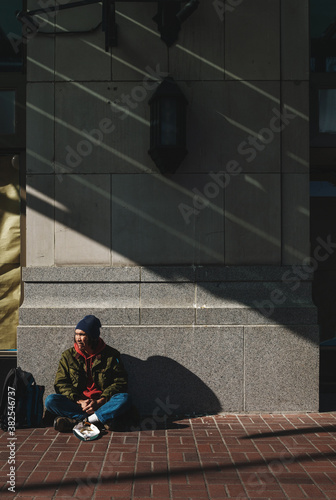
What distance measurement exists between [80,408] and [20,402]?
67 cm

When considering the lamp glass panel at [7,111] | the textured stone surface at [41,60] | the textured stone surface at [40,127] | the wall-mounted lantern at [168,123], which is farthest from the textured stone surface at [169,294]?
the textured stone surface at [41,60]

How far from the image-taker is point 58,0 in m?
6.32

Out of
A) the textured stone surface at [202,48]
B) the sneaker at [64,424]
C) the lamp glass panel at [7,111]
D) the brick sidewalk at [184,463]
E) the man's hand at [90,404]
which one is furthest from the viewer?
the lamp glass panel at [7,111]

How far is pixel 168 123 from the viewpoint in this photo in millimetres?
5922

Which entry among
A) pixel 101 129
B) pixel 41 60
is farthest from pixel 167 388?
pixel 41 60

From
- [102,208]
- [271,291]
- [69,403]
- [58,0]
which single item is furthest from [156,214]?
[58,0]

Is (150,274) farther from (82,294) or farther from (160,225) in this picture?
(82,294)

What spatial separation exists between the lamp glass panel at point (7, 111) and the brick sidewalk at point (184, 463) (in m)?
3.78

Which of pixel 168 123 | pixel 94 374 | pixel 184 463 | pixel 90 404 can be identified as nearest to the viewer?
pixel 184 463

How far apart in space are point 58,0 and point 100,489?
558 centimetres

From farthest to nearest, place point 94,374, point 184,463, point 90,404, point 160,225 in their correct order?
point 160,225, point 94,374, point 90,404, point 184,463

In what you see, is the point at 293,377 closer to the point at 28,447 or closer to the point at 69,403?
the point at 69,403

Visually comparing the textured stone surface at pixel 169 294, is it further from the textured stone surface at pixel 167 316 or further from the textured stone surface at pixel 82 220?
the textured stone surface at pixel 82 220

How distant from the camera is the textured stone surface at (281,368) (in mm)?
6105
